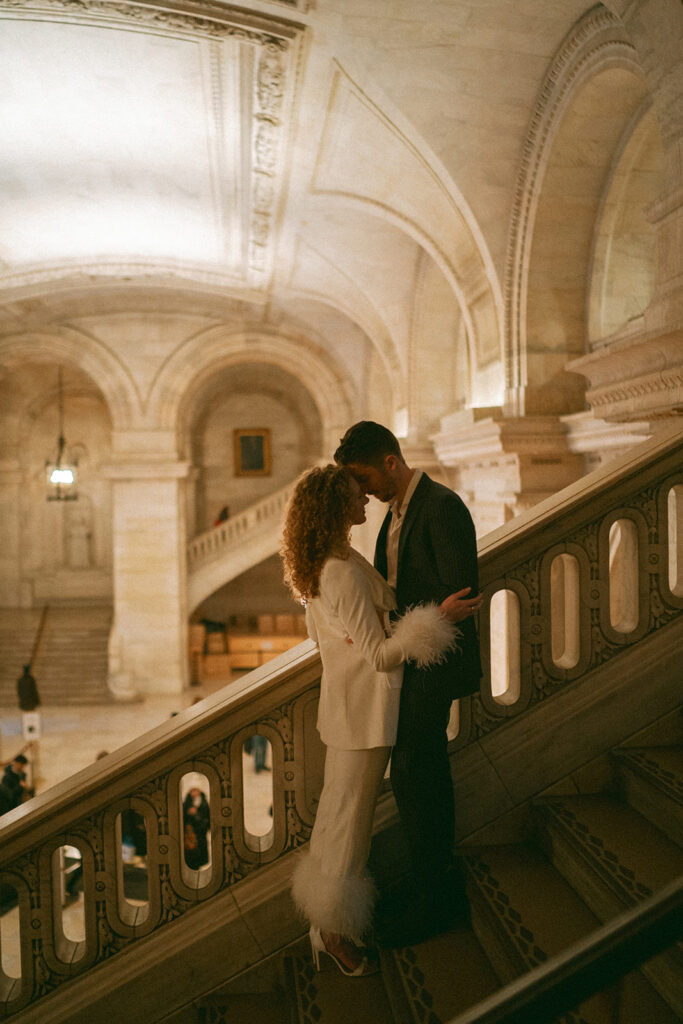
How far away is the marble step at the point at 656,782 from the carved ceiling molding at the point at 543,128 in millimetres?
3506

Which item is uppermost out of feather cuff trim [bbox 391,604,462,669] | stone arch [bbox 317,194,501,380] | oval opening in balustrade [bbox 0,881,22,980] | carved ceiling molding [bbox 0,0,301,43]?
carved ceiling molding [bbox 0,0,301,43]

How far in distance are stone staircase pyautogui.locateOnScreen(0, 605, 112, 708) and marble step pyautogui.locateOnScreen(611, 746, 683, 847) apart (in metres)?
13.0

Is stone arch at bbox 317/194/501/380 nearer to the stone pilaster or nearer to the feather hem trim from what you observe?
the stone pilaster

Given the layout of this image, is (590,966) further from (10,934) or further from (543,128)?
(10,934)

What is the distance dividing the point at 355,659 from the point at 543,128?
15.8 feet

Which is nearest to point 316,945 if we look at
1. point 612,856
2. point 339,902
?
point 339,902

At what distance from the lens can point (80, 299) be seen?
41.2ft

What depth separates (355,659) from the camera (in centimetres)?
217

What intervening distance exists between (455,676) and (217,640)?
541 inches

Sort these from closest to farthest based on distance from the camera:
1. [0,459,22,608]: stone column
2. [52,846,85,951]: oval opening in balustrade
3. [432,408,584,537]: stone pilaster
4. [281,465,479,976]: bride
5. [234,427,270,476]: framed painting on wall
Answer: [281,465,479,976]: bride → [432,408,584,537]: stone pilaster → [52,846,85,951]: oval opening in balustrade → [0,459,22,608]: stone column → [234,427,270,476]: framed painting on wall

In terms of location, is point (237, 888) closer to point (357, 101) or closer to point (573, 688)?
point (573, 688)

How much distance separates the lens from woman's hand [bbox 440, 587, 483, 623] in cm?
214

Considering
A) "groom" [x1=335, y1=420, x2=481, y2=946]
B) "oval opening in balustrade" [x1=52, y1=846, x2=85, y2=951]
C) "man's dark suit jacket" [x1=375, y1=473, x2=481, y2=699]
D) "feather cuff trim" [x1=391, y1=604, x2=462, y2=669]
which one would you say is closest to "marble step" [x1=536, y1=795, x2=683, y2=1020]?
"groom" [x1=335, y1=420, x2=481, y2=946]

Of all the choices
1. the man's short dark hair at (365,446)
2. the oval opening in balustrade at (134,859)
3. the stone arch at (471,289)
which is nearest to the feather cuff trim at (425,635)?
the man's short dark hair at (365,446)
